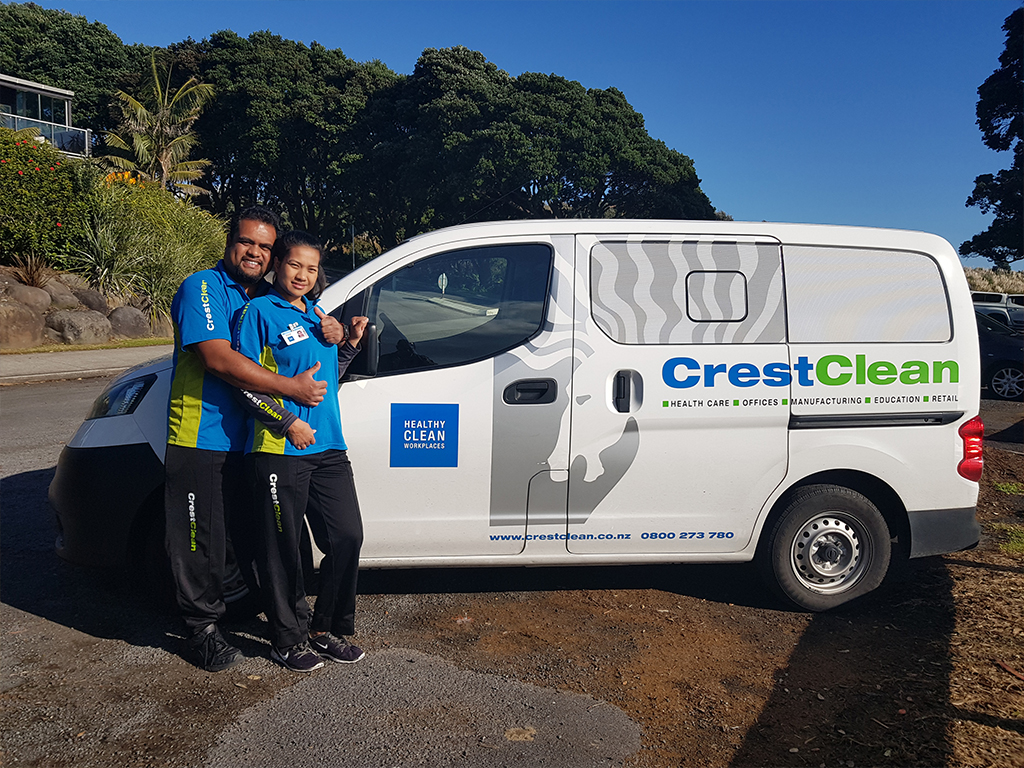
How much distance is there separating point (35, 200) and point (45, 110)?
68.0 ft

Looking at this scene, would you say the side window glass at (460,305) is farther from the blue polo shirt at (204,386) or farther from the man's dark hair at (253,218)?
the blue polo shirt at (204,386)

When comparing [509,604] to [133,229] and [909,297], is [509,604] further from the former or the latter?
[133,229]

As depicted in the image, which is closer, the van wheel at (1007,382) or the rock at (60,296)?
the van wheel at (1007,382)

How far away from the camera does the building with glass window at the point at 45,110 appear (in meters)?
30.2

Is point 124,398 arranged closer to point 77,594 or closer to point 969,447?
point 77,594

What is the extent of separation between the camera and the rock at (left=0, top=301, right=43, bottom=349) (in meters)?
15.1

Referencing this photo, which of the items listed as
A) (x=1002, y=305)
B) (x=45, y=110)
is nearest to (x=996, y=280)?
(x=1002, y=305)

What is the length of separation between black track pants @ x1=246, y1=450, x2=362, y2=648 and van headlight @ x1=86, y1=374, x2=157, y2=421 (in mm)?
1008

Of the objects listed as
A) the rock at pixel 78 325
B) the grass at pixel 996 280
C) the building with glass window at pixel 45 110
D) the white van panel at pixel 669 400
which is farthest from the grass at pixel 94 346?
the grass at pixel 996 280

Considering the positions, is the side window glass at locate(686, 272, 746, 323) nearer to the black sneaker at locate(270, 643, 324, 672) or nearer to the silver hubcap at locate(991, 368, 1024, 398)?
the black sneaker at locate(270, 643, 324, 672)

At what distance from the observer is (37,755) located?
9.32ft

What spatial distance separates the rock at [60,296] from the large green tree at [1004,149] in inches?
1290

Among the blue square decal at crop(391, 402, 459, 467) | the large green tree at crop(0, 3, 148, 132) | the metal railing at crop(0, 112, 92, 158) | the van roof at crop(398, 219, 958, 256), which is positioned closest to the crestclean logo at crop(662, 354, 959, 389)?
the van roof at crop(398, 219, 958, 256)

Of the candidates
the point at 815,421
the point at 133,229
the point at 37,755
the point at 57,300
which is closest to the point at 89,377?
the point at 57,300
